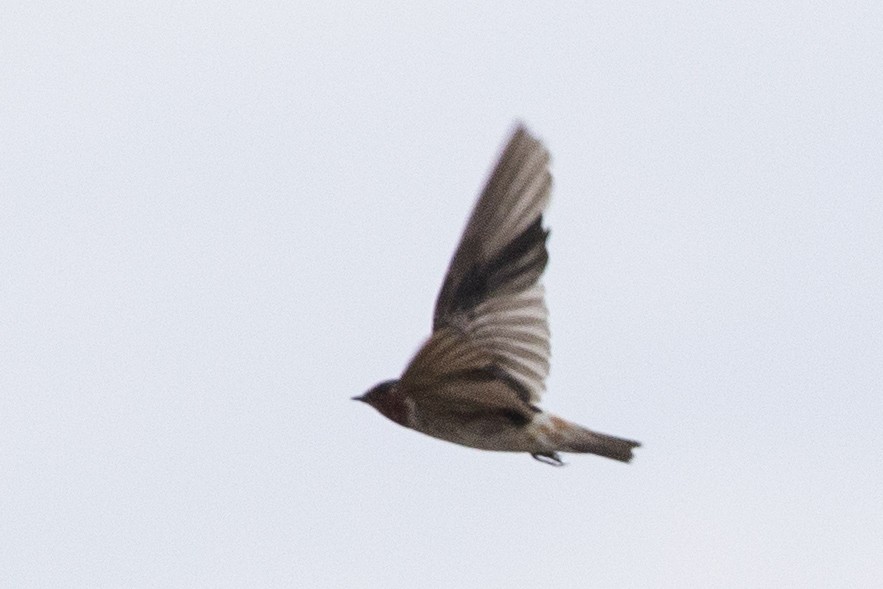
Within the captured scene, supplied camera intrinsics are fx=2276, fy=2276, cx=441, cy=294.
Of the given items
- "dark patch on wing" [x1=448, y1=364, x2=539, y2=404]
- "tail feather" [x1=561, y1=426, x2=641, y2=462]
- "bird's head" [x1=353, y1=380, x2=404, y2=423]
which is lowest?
"tail feather" [x1=561, y1=426, x2=641, y2=462]

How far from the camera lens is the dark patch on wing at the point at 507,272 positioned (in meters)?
10.4

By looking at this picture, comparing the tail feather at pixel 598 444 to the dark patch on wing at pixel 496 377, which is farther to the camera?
the tail feather at pixel 598 444

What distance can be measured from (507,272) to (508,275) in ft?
0.05

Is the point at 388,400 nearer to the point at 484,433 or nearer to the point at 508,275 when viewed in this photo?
the point at 484,433

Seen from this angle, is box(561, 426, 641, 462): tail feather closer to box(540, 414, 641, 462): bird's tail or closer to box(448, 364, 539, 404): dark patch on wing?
box(540, 414, 641, 462): bird's tail

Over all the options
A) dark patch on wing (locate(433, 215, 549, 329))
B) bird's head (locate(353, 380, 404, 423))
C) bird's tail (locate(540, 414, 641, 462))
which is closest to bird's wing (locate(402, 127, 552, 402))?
dark patch on wing (locate(433, 215, 549, 329))

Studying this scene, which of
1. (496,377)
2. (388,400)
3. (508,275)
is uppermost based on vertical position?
(508,275)

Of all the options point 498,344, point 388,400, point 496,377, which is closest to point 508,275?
point 498,344

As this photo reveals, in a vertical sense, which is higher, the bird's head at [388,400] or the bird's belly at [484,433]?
the bird's head at [388,400]

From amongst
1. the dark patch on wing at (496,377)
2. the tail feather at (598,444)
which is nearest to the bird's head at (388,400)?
the dark patch on wing at (496,377)

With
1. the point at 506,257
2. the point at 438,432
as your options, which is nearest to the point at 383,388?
the point at 438,432

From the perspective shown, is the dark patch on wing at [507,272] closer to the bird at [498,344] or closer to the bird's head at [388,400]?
the bird at [498,344]

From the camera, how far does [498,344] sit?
10.4 meters

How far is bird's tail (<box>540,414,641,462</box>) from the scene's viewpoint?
10355 mm
